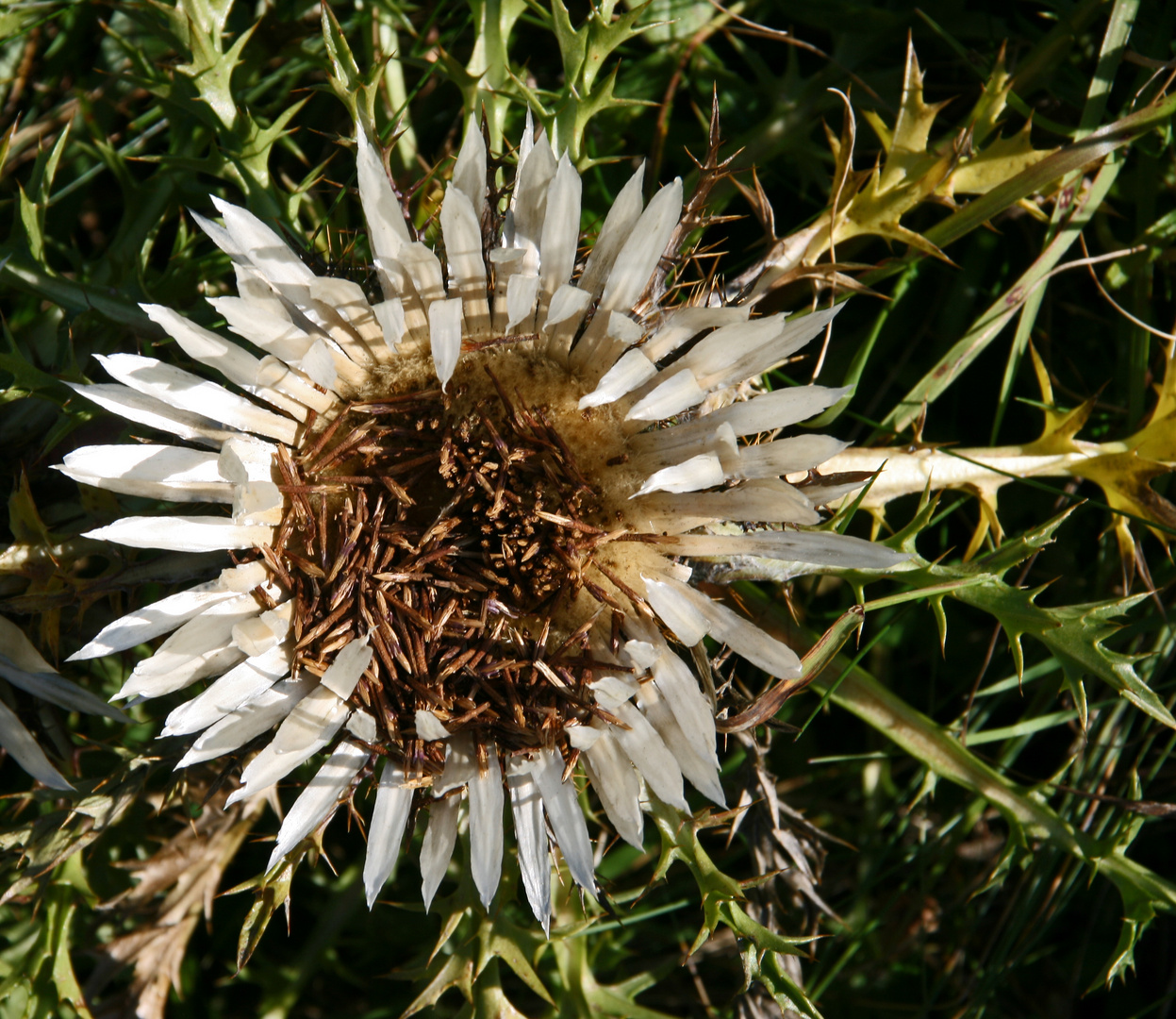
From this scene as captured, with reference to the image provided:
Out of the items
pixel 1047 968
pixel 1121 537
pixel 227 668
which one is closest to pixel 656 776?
pixel 227 668

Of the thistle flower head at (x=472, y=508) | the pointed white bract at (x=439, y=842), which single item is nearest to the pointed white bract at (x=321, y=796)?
the thistle flower head at (x=472, y=508)

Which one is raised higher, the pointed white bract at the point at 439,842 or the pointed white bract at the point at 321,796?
the pointed white bract at the point at 321,796

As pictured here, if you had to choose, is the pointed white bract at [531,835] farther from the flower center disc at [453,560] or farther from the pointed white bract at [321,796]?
the pointed white bract at [321,796]

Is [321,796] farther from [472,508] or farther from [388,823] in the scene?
[472,508]

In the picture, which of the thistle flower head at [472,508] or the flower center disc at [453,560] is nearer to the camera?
the thistle flower head at [472,508]

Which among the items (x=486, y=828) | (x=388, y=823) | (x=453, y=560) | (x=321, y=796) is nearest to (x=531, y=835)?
(x=486, y=828)

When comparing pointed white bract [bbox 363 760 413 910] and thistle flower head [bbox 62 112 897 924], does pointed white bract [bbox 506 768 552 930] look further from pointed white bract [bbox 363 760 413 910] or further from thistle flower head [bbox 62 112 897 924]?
pointed white bract [bbox 363 760 413 910]

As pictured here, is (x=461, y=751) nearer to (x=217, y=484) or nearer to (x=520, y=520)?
(x=520, y=520)
